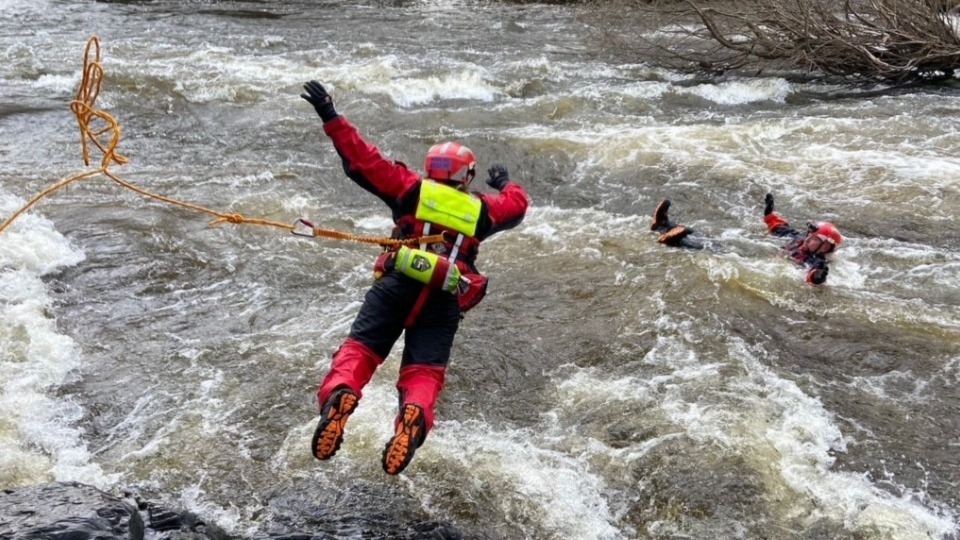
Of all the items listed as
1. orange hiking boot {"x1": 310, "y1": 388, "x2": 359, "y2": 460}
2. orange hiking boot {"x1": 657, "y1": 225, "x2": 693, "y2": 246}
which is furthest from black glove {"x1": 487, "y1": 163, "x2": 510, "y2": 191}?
orange hiking boot {"x1": 657, "y1": 225, "x2": 693, "y2": 246}

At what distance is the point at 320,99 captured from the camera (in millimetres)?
4246

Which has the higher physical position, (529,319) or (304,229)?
(304,229)

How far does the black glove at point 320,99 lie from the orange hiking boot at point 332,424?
4.86 feet

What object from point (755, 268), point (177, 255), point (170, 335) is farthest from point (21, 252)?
point (755, 268)

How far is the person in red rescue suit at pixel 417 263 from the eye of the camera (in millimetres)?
4320

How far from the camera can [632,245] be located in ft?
25.4

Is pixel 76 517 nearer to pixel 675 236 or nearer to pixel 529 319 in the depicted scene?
pixel 529 319

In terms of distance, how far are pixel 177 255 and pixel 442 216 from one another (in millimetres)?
3679

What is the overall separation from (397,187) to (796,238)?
4672 mm

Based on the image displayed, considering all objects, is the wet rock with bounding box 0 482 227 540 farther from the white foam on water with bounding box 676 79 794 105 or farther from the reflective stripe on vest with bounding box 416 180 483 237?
the white foam on water with bounding box 676 79 794 105

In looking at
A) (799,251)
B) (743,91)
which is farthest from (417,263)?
(743,91)

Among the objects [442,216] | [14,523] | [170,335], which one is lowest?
[170,335]

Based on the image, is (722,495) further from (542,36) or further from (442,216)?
(542,36)

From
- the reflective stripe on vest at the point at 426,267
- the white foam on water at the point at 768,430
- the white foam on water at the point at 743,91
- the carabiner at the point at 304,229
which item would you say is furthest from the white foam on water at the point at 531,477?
the white foam on water at the point at 743,91
